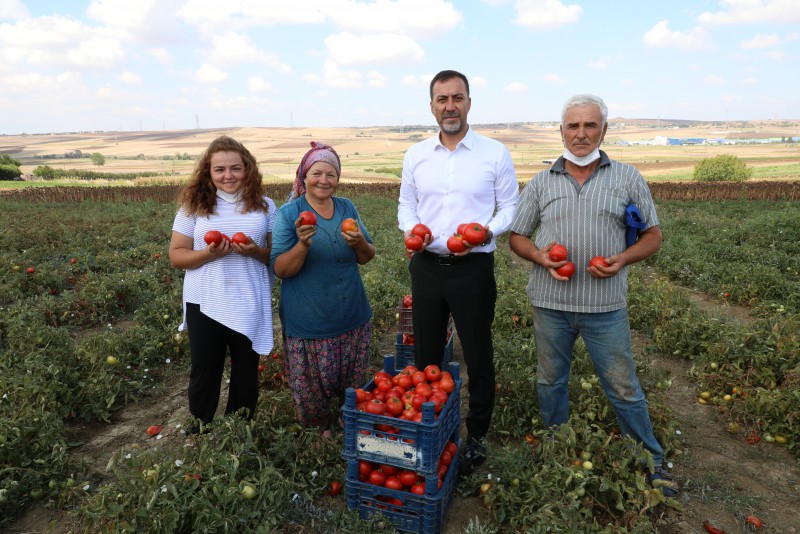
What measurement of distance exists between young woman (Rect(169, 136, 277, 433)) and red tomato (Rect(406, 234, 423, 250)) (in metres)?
1.03

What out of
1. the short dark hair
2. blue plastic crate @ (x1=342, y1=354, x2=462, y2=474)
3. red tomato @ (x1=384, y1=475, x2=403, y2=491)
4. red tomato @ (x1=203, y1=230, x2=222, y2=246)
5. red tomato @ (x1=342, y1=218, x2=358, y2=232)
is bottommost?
red tomato @ (x1=384, y1=475, x2=403, y2=491)

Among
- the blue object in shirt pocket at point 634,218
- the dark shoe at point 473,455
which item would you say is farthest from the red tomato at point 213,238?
the blue object in shirt pocket at point 634,218

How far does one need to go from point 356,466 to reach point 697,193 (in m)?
36.1

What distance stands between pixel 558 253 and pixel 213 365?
Result: 2469mm

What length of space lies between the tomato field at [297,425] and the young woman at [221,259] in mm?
542

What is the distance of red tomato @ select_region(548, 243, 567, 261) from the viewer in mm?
3058

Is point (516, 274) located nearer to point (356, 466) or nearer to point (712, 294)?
point (712, 294)

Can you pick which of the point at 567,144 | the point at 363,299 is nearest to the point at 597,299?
the point at 567,144

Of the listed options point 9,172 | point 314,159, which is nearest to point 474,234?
point 314,159

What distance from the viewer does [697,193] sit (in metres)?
33.0

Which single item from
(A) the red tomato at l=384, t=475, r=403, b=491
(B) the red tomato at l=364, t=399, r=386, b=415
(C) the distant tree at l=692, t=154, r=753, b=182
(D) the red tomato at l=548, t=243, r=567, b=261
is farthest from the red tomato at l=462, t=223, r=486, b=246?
(C) the distant tree at l=692, t=154, r=753, b=182

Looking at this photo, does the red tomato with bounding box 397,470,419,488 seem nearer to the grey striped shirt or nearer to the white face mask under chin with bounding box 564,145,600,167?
the grey striped shirt

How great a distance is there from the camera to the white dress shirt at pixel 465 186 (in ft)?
11.3

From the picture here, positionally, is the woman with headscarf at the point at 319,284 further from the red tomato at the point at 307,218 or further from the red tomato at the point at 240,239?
the red tomato at the point at 240,239
